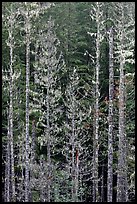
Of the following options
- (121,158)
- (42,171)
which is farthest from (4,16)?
(121,158)

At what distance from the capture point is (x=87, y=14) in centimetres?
3369

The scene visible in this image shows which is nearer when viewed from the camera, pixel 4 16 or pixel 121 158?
pixel 121 158

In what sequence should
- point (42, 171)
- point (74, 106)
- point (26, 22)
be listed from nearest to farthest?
point (26, 22)
point (42, 171)
point (74, 106)

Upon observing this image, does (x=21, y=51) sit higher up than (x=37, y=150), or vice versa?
(x=21, y=51)

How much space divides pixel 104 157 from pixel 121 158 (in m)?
9.08

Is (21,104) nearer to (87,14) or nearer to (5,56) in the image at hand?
(5,56)

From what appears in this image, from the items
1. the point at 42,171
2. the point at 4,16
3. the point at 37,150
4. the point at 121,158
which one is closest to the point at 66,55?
the point at 4,16

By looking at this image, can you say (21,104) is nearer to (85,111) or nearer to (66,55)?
(85,111)

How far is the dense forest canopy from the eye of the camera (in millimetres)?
21375

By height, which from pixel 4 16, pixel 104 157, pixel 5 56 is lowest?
pixel 104 157

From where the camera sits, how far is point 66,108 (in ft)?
96.1

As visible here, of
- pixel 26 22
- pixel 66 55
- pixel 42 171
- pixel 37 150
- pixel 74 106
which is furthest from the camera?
pixel 66 55

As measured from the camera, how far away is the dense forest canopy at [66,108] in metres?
21.4

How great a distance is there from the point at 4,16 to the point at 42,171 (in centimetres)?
1145
